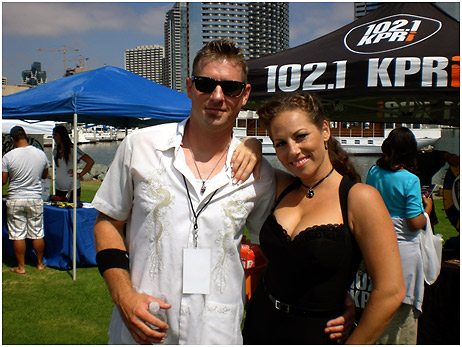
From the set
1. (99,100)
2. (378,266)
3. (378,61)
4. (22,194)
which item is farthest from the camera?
(22,194)

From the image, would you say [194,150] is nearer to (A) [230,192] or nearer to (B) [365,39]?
(A) [230,192]

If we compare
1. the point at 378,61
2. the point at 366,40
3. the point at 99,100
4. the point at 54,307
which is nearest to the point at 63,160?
the point at 99,100

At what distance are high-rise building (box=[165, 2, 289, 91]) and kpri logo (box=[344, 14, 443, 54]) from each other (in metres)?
12.0

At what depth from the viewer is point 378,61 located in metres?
3.61

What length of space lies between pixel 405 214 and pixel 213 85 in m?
2.31

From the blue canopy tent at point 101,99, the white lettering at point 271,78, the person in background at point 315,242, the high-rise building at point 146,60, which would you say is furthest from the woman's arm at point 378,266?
the high-rise building at point 146,60

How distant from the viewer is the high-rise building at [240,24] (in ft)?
73.2

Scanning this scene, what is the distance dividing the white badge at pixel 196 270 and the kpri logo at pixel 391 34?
2.95 m

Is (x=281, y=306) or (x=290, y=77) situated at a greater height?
(x=290, y=77)

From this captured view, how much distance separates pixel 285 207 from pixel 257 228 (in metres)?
0.18

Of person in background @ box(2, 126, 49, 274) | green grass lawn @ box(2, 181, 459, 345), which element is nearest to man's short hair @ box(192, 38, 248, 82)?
green grass lawn @ box(2, 181, 459, 345)

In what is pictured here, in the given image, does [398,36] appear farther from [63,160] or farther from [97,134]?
[97,134]

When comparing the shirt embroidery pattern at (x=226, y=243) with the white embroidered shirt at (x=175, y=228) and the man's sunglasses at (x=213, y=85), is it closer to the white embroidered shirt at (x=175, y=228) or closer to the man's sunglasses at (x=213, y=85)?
the white embroidered shirt at (x=175, y=228)

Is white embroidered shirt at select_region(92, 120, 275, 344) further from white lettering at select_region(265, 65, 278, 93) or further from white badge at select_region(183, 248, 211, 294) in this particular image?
white lettering at select_region(265, 65, 278, 93)
